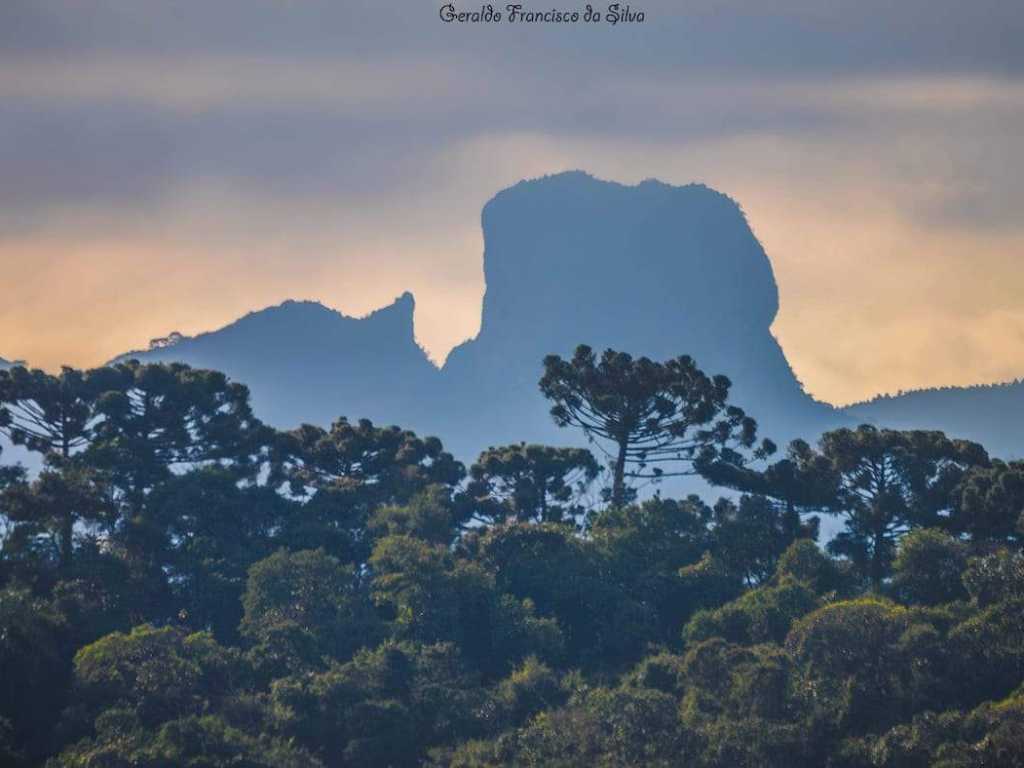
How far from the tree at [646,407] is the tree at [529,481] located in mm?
2653

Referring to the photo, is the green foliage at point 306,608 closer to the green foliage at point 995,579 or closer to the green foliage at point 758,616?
the green foliage at point 758,616

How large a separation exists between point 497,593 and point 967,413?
109 metres

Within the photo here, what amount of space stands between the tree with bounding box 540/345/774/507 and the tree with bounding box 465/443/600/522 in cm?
265

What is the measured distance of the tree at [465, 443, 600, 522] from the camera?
78.9 metres

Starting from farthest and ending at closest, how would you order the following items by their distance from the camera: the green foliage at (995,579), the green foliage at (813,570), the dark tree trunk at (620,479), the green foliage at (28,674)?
the dark tree trunk at (620,479)
the green foliage at (813,570)
the green foliage at (995,579)
the green foliage at (28,674)

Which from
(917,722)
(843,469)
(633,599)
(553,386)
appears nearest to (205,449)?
(553,386)

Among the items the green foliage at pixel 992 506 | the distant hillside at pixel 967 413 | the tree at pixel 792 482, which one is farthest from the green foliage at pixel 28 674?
the distant hillside at pixel 967 413

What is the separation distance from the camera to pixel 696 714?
57.2 metres

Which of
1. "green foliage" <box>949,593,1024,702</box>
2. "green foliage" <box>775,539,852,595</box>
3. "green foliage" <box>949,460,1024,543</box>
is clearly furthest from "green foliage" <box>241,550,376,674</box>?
"green foliage" <box>949,460,1024,543</box>

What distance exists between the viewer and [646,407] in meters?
76.1

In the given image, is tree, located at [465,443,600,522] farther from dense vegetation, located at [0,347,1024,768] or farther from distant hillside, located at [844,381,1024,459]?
distant hillside, located at [844,381,1024,459]

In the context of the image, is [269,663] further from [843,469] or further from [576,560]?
[843,469]

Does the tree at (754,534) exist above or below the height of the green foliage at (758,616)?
above

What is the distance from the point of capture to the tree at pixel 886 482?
71438 millimetres
